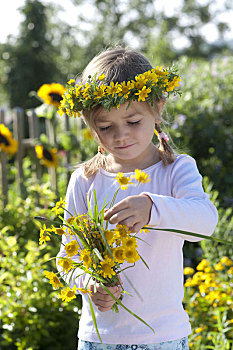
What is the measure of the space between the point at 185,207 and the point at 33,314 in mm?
1809

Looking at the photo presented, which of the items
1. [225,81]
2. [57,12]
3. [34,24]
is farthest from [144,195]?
[57,12]

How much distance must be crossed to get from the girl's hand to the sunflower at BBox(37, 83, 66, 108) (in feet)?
9.91

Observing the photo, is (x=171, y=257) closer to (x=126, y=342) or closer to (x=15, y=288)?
(x=126, y=342)

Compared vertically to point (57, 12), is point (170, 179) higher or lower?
lower

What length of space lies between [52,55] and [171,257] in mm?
16542

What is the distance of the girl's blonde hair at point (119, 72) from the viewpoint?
1.52 metres

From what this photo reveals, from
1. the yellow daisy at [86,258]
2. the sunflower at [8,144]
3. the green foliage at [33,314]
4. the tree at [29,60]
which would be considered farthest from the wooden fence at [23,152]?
the tree at [29,60]

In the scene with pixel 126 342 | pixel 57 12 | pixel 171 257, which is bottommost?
pixel 126 342

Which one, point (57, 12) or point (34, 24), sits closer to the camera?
point (34, 24)

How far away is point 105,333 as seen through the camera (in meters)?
1.48

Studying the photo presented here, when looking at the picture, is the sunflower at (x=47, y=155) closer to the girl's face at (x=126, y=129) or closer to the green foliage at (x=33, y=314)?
the green foliage at (x=33, y=314)

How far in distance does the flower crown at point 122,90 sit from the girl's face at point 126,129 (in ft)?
0.10

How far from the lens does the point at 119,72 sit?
1518 millimetres

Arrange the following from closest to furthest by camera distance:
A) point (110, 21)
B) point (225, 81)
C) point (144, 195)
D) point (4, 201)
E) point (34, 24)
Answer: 1. point (144, 195)
2. point (4, 201)
3. point (225, 81)
4. point (34, 24)
5. point (110, 21)
